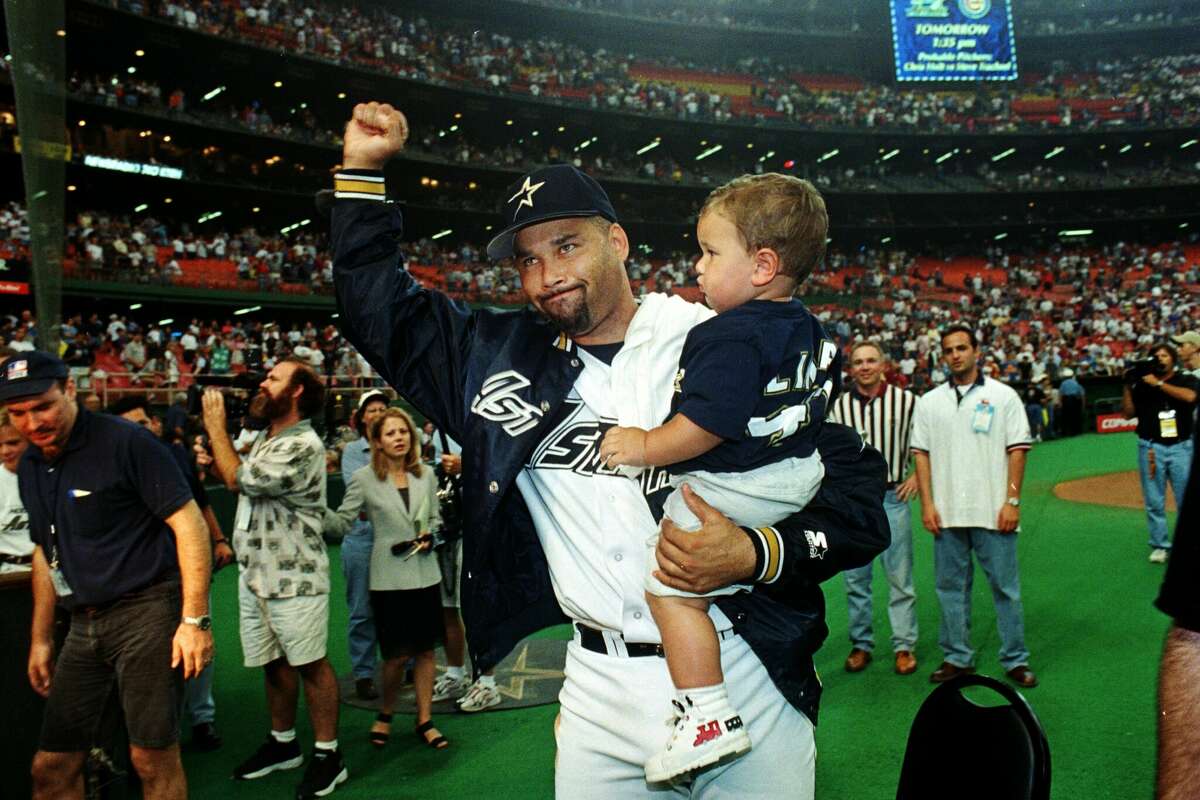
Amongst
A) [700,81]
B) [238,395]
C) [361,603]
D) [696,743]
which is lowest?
[361,603]

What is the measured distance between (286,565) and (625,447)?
11.2 ft

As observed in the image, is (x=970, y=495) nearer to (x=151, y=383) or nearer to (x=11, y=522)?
(x=11, y=522)

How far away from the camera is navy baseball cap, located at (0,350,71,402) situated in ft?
11.5

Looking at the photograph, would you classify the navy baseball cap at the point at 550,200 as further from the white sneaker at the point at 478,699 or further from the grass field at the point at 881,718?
the white sneaker at the point at 478,699

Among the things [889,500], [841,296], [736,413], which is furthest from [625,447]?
[841,296]

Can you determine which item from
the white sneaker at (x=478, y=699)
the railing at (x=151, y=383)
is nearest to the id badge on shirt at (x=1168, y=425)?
the white sneaker at (x=478, y=699)

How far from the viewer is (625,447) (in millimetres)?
2049

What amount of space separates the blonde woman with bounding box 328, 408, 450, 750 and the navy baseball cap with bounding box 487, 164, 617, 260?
11.1 feet

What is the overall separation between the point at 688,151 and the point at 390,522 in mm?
40282

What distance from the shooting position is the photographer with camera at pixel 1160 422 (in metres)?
7.99

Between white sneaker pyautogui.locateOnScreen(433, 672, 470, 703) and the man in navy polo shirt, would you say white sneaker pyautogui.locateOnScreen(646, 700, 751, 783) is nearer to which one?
the man in navy polo shirt

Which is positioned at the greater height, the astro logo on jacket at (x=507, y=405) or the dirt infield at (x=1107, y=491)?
the astro logo on jacket at (x=507, y=405)

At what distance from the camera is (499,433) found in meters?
2.12

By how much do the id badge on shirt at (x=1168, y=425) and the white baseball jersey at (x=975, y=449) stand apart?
3.03 metres
